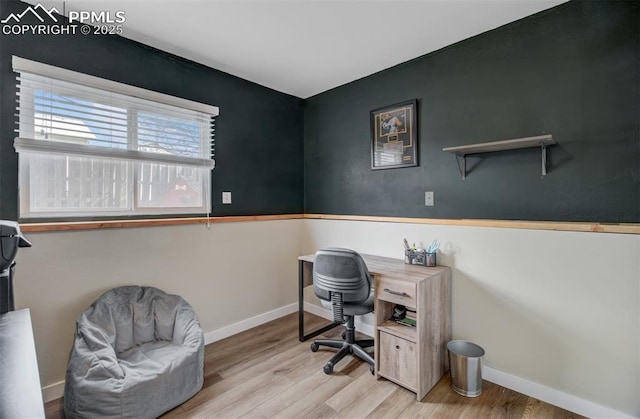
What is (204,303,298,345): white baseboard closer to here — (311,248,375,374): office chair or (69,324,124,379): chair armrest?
(69,324,124,379): chair armrest

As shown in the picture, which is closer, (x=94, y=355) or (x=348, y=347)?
(x=94, y=355)

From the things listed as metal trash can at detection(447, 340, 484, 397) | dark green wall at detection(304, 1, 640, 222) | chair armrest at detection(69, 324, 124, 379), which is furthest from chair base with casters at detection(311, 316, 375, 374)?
chair armrest at detection(69, 324, 124, 379)

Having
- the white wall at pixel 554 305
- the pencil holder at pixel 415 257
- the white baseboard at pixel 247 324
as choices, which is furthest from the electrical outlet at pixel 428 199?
the white baseboard at pixel 247 324

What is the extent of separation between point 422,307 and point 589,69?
1.78 meters

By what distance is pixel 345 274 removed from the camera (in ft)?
6.66

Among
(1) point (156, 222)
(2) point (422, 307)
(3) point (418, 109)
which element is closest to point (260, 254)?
(1) point (156, 222)

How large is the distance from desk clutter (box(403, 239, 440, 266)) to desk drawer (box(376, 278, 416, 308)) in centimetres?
40

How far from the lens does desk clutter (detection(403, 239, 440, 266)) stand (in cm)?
224

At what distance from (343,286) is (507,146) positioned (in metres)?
1.47

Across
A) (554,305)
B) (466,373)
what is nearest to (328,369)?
(466,373)

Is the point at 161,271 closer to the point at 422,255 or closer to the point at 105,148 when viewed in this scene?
the point at 105,148

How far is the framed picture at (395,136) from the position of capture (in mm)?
2541

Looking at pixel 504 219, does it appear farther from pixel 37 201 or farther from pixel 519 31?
pixel 37 201

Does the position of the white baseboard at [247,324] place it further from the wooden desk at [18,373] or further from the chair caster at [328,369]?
the wooden desk at [18,373]
